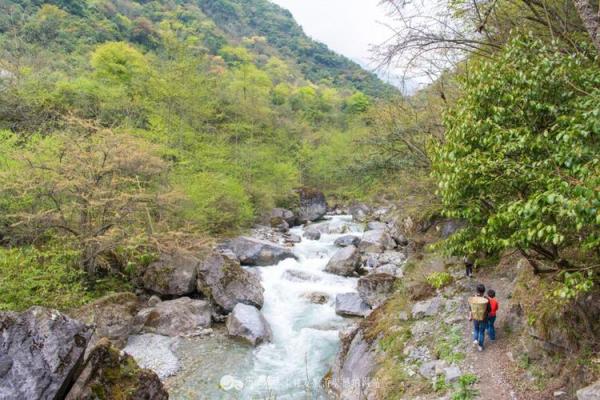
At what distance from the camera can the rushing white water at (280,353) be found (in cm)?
850

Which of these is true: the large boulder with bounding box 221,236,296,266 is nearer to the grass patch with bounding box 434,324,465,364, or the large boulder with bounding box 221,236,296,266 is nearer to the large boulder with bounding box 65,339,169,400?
the grass patch with bounding box 434,324,465,364

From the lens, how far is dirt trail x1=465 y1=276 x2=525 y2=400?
227 inches

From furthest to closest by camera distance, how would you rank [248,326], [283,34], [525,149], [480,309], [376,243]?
[283,34] < [376,243] < [248,326] < [480,309] < [525,149]

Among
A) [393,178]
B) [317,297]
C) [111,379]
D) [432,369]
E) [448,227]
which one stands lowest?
[317,297]

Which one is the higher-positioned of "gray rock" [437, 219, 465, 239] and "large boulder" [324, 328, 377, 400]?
"gray rock" [437, 219, 465, 239]

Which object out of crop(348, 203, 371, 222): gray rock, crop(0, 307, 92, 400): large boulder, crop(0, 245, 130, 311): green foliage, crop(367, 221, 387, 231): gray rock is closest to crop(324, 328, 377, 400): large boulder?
crop(0, 307, 92, 400): large boulder

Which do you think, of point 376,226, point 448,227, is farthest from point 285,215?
point 448,227

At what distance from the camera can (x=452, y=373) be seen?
6.38 m

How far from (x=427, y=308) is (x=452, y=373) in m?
2.70

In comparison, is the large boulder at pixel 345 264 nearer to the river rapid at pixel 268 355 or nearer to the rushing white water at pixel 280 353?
the rushing white water at pixel 280 353

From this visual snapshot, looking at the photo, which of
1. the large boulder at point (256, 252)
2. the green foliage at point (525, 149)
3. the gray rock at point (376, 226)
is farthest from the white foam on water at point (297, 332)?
the gray rock at point (376, 226)

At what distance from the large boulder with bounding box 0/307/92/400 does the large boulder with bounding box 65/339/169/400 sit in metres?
0.19

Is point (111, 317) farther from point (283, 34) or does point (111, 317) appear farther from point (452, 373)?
point (283, 34)

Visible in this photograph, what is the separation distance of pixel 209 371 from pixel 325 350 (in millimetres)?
3155
